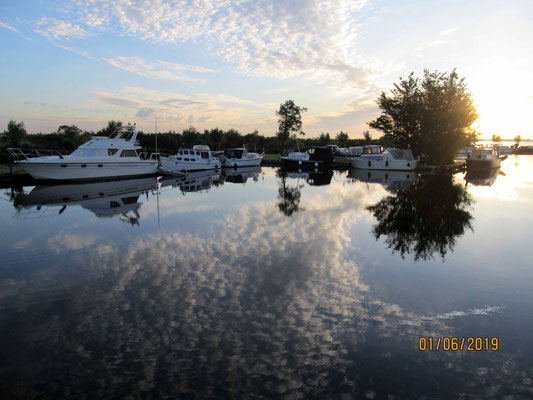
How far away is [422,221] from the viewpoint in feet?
45.1

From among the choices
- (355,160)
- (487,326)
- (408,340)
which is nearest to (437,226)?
(487,326)

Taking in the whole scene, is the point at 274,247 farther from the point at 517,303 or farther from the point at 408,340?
the point at 517,303

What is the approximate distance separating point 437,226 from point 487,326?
7979 mm

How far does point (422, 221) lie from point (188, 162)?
28432 millimetres

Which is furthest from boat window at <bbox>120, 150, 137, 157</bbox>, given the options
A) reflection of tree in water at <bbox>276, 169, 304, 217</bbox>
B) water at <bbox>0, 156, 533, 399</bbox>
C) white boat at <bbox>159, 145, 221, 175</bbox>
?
water at <bbox>0, 156, 533, 399</bbox>

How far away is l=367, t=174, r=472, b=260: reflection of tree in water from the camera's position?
10.4 metres

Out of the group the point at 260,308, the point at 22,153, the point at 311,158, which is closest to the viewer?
the point at 260,308

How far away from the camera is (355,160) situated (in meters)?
46.5

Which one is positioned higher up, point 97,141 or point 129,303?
point 97,141

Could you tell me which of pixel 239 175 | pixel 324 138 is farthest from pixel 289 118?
pixel 239 175

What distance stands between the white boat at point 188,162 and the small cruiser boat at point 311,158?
1200 centimetres

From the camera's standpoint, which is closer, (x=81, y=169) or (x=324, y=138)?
(x=81, y=169)

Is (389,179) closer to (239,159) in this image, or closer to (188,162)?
(239,159)
